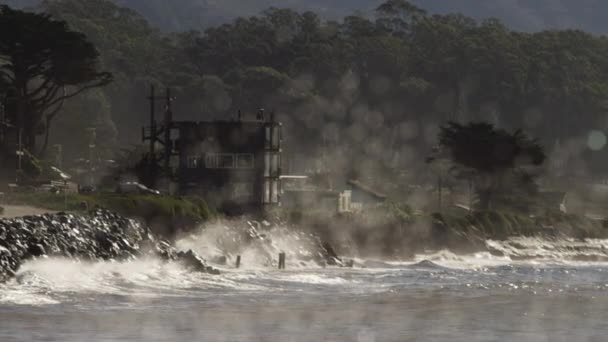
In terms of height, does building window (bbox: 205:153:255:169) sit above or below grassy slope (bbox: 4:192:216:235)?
above

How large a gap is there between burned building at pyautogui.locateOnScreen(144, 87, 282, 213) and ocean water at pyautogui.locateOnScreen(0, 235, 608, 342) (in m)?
17.7

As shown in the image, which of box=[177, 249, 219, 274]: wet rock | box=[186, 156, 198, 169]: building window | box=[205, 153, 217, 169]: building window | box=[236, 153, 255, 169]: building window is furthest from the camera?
box=[186, 156, 198, 169]: building window

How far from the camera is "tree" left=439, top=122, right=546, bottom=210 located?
125500 mm

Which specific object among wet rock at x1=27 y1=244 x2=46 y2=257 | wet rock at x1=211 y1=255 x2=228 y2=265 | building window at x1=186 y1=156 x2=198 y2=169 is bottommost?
wet rock at x1=211 y1=255 x2=228 y2=265

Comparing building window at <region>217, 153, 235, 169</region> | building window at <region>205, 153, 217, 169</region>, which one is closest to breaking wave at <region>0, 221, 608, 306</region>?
building window at <region>217, 153, 235, 169</region>

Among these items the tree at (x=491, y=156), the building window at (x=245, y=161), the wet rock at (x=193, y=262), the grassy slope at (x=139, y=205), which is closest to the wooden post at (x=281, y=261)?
the grassy slope at (x=139, y=205)

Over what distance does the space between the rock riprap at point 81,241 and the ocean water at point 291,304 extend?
66 cm

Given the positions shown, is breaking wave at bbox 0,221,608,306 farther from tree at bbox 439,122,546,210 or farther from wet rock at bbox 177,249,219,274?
tree at bbox 439,122,546,210

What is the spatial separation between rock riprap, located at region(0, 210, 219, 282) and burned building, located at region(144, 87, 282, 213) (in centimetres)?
2503

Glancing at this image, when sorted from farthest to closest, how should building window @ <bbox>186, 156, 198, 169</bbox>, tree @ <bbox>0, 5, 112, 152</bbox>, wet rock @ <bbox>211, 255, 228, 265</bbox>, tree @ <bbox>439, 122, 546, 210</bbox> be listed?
tree @ <bbox>439, 122, 546, 210</bbox> < tree @ <bbox>0, 5, 112, 152</bbox> < building window @ <bbox>186, 156, 198, 169</bbox> < wet rock @ <bbox>211, 255, 228, 265</bbox>

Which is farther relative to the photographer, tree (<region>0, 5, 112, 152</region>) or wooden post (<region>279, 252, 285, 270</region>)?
tree (<region>0, 5, 112, 152</region>)

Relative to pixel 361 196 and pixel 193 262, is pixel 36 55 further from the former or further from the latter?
pixel 193 262

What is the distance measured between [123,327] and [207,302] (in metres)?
9.34

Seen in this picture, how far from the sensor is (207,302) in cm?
5009
